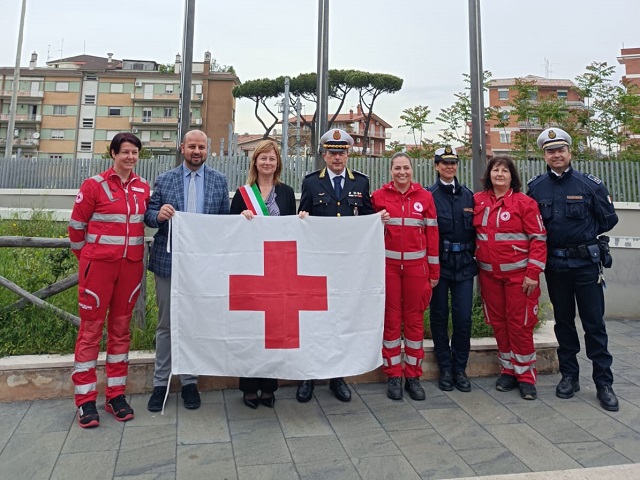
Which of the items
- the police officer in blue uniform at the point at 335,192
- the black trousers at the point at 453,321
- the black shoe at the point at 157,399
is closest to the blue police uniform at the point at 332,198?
the police officer in blue uniform at the point at 335,192

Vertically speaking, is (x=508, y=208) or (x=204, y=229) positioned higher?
(x=508, y=208)

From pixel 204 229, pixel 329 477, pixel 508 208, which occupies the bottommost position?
pixel 329 477

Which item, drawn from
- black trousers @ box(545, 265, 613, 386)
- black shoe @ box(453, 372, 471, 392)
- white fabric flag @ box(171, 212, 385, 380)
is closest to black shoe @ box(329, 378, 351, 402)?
white fabric flag @ box(171, 212, 385, 380)

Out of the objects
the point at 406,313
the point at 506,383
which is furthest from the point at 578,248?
the point at 406,313

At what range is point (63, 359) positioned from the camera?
10.4ft

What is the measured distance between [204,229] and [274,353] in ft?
3.16

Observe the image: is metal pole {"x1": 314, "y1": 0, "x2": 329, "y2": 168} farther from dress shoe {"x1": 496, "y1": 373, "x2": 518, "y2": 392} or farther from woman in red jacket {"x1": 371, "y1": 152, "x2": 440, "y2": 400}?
dress shoe {"x1": 496, "y1": 373, "x2": 518, "y2": 392}

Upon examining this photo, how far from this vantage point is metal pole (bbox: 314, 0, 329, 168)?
496 cm

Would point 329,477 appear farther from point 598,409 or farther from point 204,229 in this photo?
point 598,409

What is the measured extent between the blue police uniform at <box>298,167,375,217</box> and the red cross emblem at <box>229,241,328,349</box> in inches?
15.2

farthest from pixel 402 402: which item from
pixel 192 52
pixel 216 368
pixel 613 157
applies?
pixel 613 157

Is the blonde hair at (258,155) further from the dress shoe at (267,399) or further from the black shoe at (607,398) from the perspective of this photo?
the black shoe at (607,398)

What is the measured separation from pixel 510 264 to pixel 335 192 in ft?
4.62

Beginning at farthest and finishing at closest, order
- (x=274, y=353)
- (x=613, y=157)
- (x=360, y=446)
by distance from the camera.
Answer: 1. (x=613, y=157)
2. (x=274, y=353)
3. (x=360, y=446)
